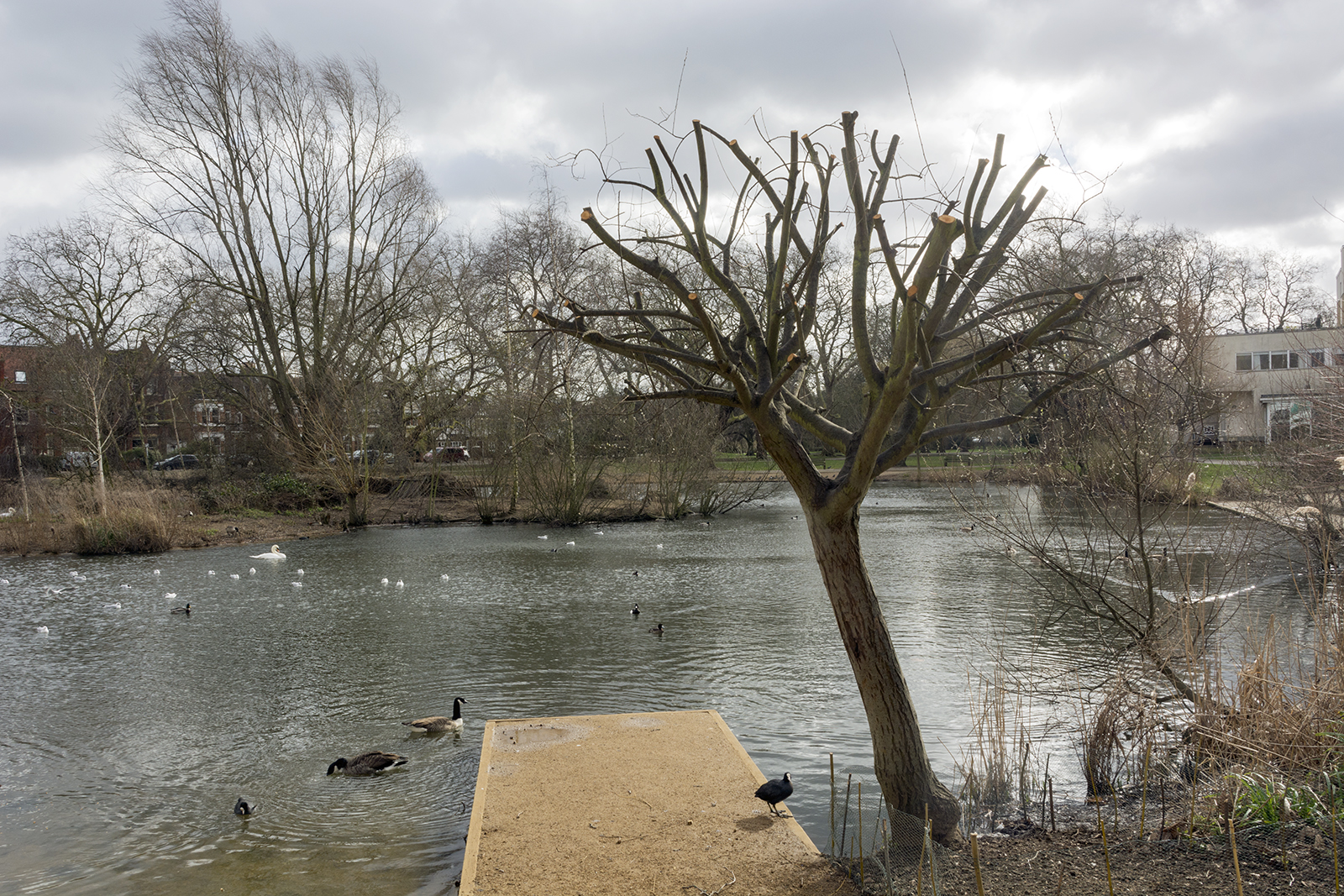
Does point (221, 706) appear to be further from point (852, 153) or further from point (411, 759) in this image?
point (852, 153)

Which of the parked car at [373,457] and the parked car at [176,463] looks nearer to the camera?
the parked car at [373,457]

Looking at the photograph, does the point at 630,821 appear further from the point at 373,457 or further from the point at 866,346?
the point at 373,457

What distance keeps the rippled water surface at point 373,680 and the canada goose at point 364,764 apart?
15 cm

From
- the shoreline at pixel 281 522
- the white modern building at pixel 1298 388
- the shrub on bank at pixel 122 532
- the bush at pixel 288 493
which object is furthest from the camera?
the bush at pixel 288 493

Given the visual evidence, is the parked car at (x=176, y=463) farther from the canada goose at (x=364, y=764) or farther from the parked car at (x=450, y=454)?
the canada goose at (x=364, y=764)

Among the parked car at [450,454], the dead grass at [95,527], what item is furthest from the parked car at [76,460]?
the parked car at [450,454]

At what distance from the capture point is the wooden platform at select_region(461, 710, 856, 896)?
4016mm

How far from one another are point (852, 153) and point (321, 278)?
2822 cm

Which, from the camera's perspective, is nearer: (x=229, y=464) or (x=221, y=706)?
(x=221, y=706)

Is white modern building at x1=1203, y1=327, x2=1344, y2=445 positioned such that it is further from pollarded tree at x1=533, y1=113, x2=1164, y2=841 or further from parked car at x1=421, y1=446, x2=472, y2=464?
parked car at x1=421, y1=446, x2=472, y2=464

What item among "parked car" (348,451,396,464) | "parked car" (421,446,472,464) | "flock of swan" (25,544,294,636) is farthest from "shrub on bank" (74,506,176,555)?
"parked car" (421,446,472,464)

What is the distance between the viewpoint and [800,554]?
17.7 meters

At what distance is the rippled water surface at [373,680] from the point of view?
17.7 feet

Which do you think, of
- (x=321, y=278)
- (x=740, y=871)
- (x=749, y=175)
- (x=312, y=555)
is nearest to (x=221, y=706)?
(x=740, y=871)
